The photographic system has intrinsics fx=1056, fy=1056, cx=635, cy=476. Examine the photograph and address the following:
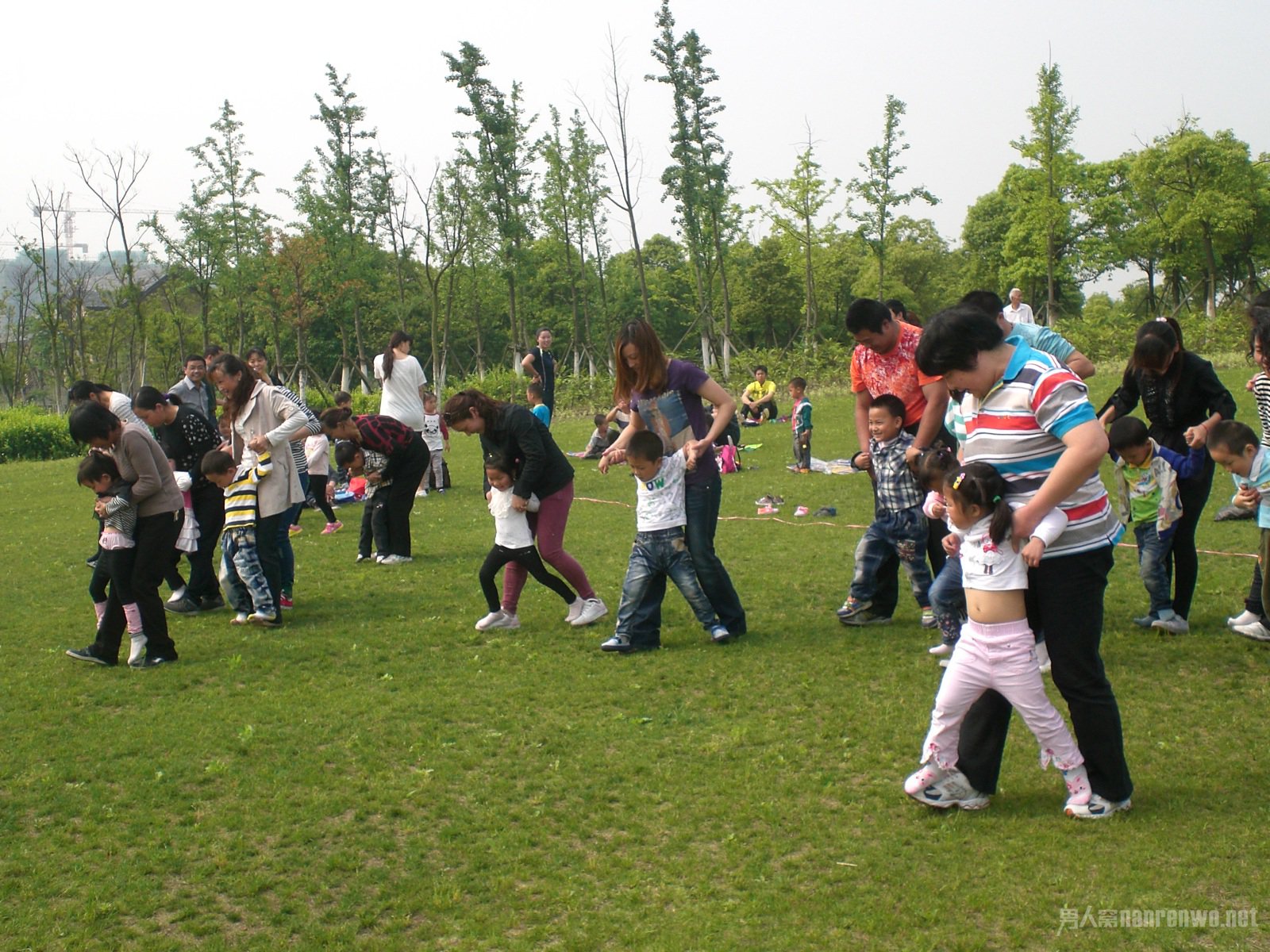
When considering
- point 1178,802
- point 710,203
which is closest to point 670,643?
point 1178,802

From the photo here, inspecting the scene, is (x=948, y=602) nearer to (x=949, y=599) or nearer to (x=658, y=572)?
(x=949, y=599)

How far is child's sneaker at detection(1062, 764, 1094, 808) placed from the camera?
165 inches

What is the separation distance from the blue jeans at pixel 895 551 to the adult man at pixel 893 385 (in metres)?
0.07

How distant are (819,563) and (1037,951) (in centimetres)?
632

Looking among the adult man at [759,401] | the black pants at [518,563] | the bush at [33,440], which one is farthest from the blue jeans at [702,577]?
the bush at [33,440]

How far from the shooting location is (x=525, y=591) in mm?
9125

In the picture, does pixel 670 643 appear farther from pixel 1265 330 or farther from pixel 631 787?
pixel 1265 330

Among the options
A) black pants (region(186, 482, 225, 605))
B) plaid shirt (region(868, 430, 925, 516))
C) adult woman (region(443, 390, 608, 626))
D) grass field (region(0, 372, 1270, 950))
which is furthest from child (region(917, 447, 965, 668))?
black pants (region(186, 482, 225, 605))

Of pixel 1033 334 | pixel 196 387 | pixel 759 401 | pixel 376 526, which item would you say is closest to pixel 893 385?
pixel 1033 334

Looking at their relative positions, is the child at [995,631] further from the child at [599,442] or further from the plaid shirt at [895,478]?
the child at [599,442]

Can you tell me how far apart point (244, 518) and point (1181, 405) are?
6.64 m

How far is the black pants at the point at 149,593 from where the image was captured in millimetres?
6996

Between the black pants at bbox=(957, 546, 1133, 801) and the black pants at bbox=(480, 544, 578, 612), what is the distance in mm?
4174

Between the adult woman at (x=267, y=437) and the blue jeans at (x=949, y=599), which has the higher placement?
the adult woman at (x=267, y=437)
